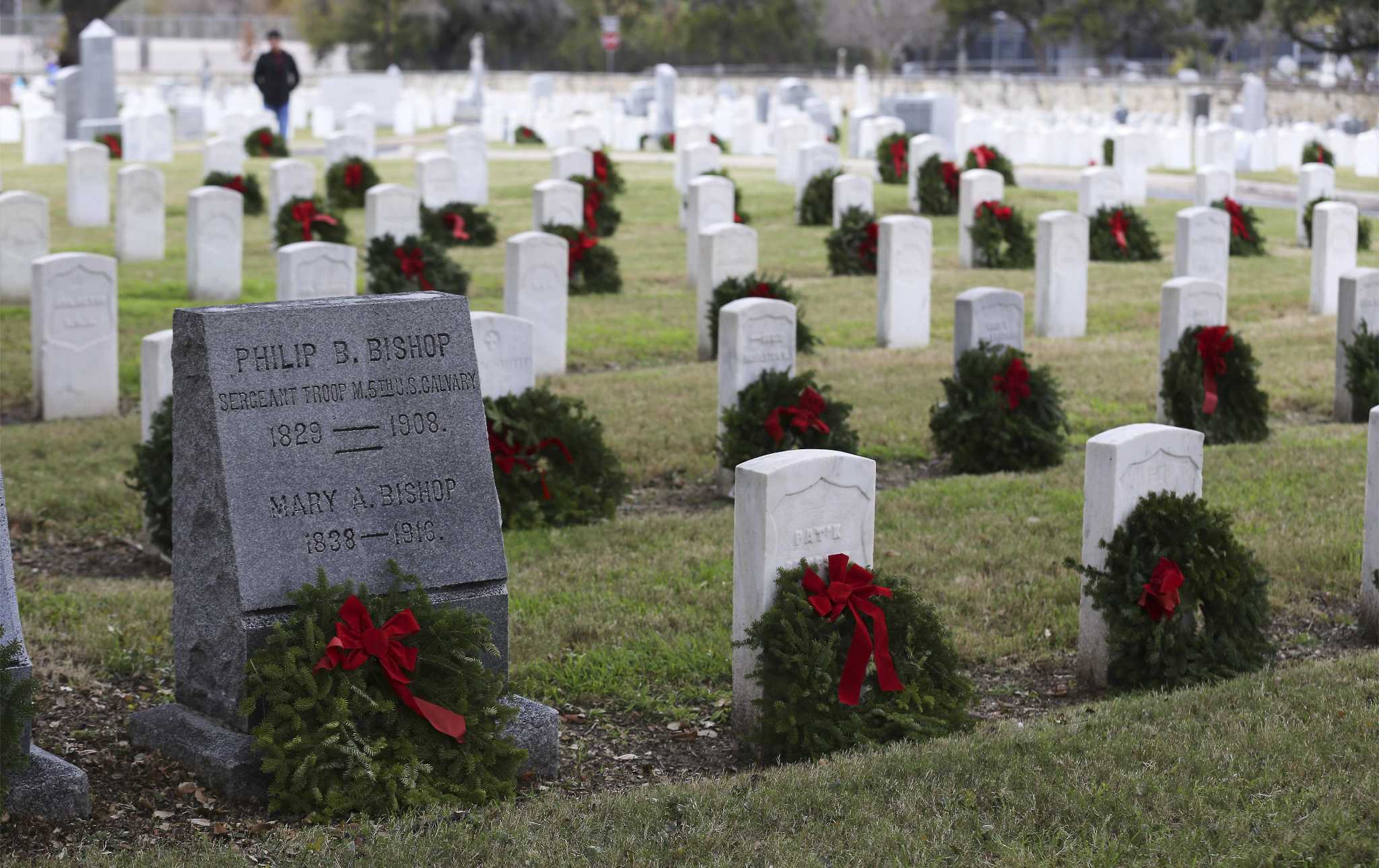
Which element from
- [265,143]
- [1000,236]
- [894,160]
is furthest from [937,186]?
[265,143]

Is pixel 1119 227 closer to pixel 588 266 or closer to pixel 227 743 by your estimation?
pixel 588 266

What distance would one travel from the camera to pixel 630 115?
43781 mm

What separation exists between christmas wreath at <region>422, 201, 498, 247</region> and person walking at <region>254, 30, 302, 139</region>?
9929 millimetres

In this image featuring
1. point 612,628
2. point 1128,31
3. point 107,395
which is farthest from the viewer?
point 1128,31

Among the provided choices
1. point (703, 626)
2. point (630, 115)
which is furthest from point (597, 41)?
point (703, 626)

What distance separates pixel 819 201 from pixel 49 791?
1784 centimetres

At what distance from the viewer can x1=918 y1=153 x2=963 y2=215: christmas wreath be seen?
2216cm

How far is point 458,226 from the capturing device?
18578 millimetres

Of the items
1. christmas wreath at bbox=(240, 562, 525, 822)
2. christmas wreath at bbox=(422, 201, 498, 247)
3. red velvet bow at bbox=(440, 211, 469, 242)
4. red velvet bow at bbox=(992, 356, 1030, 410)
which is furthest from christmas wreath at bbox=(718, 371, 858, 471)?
red velvet bow at bbox=(440, 211, 469, 242)

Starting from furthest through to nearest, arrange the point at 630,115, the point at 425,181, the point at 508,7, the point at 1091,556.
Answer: the point at 508,7 < the point at 630,115 < the point at 425,181 < the point at 1091,556

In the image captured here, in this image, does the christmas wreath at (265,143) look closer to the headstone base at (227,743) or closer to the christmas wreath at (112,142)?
the christmas wreath at (112,142)

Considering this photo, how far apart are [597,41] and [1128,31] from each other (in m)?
22.3

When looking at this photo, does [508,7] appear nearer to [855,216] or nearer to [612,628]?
[855,216]

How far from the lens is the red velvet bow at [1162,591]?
Result: 5.97 meters
